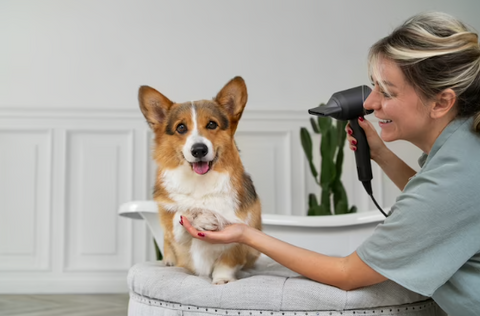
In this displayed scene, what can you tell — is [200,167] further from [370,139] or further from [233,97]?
[370,139]

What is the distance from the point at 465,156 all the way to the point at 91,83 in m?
2.78

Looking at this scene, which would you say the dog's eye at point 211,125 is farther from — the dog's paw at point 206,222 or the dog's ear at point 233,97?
the dog's paw at point 206,222

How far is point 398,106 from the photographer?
115 cm

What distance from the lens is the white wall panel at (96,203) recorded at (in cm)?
334

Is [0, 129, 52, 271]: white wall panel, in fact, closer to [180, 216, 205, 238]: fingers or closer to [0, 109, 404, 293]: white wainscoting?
[0, 109, 404, 293]: white wainscoting

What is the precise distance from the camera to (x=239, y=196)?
1244mm

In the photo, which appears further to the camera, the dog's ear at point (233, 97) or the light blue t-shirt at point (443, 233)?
the dog's ear at point (233, 97)

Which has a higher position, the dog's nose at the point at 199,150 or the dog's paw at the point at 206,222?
the dog's nose at the point at 199,150

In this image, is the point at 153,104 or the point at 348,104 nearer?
the point at 153,104

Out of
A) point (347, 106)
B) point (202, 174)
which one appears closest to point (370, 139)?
point (347, 106)

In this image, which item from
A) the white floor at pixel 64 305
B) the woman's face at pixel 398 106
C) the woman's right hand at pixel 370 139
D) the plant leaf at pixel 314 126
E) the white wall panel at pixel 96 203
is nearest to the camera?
the woman's face at pixel 398 106

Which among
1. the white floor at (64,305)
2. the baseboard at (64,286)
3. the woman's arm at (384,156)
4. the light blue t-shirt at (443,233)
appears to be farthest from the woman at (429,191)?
the baseboard at (64,286)

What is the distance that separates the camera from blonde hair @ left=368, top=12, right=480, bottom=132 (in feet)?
3.50

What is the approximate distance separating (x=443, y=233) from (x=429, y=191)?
0.29 feet
